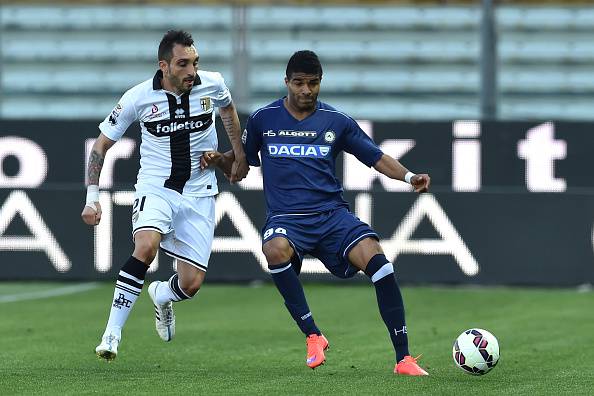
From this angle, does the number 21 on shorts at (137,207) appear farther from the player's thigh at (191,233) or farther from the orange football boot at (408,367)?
the orange football boot at (408,367)

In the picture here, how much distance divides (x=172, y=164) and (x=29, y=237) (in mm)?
6769

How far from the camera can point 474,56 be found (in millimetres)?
18141

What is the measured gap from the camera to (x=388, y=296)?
843 centimetres

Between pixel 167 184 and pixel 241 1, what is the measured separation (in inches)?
429

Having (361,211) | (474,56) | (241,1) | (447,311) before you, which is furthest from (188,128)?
(241,1)

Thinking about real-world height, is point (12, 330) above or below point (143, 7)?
below

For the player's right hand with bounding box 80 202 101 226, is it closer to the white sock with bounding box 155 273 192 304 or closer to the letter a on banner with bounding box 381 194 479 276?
A: the white sock with bounding box 155 273 192 304

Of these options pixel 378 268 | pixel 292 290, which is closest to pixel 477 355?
pixel 378 268

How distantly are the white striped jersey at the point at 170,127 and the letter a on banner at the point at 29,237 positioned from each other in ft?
21.5

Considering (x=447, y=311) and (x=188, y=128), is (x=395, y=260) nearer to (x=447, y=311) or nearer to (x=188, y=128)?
(x=447, y=311)

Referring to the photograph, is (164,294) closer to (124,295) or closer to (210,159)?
(124,295)

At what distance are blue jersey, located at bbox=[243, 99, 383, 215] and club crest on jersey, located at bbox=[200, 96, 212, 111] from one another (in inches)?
23.4

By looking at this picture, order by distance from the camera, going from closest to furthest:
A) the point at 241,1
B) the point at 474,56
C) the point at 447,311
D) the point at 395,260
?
the point at 447,311
the point at 395,260
the point at 474,56
the point at 241,1

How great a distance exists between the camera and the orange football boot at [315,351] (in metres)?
8.26
